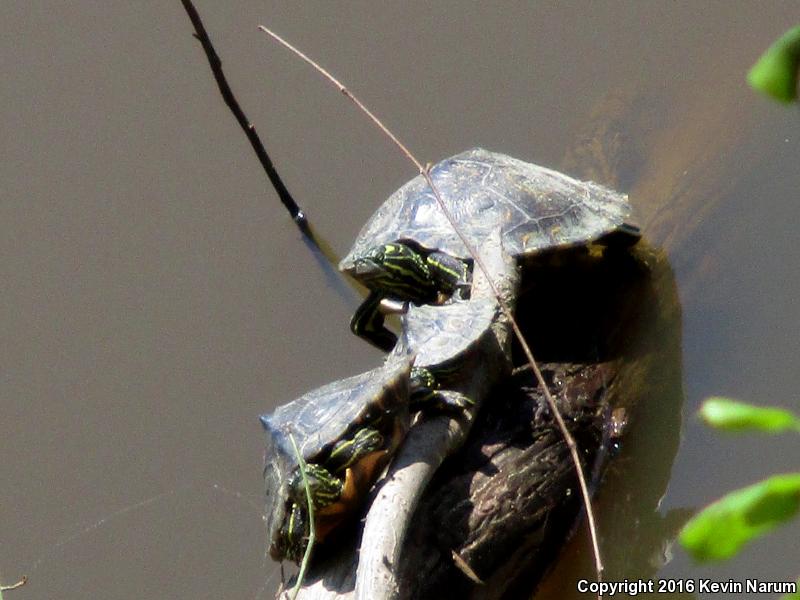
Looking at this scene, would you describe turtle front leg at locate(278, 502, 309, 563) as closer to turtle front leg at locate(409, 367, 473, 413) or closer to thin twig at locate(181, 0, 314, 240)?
→ turtle front leg at locate(409, 367, 473, 413)

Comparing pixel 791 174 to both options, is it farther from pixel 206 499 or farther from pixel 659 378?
pixel 206 499

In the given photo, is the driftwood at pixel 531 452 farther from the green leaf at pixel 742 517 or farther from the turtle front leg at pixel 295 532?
the green leaf at pixel 742 517

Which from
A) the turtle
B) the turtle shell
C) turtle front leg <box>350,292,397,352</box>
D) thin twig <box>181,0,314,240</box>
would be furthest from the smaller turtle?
thin twig <box>181,0,314,240</box>
